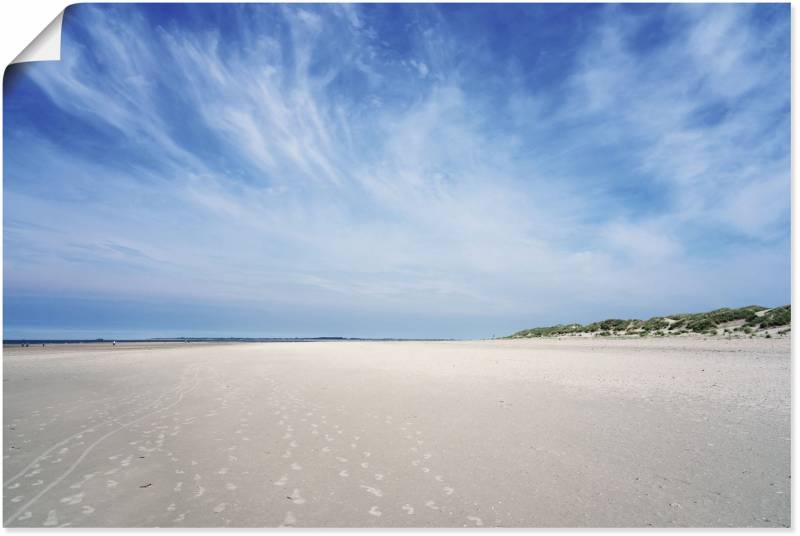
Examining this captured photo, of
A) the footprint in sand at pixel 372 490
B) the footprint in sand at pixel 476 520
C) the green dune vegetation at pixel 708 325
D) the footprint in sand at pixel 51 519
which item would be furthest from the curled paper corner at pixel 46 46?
the green dune vegetation at pixel 708 325

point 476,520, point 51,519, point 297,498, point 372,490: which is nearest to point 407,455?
point 372,490

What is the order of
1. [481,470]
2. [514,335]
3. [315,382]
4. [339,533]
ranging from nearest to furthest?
[339,533], [481,470], [315,382], [514,335]

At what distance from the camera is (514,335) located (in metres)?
51.3

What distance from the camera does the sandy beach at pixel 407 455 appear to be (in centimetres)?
426

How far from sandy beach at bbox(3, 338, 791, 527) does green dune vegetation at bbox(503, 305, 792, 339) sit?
50.0 ft

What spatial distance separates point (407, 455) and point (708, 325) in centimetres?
2962

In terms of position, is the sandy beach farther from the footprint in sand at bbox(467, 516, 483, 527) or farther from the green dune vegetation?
the green dune vegetation

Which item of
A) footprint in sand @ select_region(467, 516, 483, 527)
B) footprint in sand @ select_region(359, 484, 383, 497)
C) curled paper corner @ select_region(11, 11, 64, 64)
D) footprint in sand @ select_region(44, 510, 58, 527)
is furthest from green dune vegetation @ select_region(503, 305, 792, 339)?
curled paper corner @ select_region(11, 11, 64, 64)

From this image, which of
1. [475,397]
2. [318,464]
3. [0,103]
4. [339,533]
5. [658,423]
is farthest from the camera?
[475,397]

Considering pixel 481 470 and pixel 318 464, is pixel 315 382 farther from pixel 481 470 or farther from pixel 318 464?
pixel 481 470

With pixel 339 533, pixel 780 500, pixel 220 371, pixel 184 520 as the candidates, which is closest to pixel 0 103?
pixel 184 520

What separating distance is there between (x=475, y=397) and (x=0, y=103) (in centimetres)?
974

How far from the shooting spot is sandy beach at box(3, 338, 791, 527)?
4.26 m

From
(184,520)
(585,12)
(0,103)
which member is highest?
(585,12)
